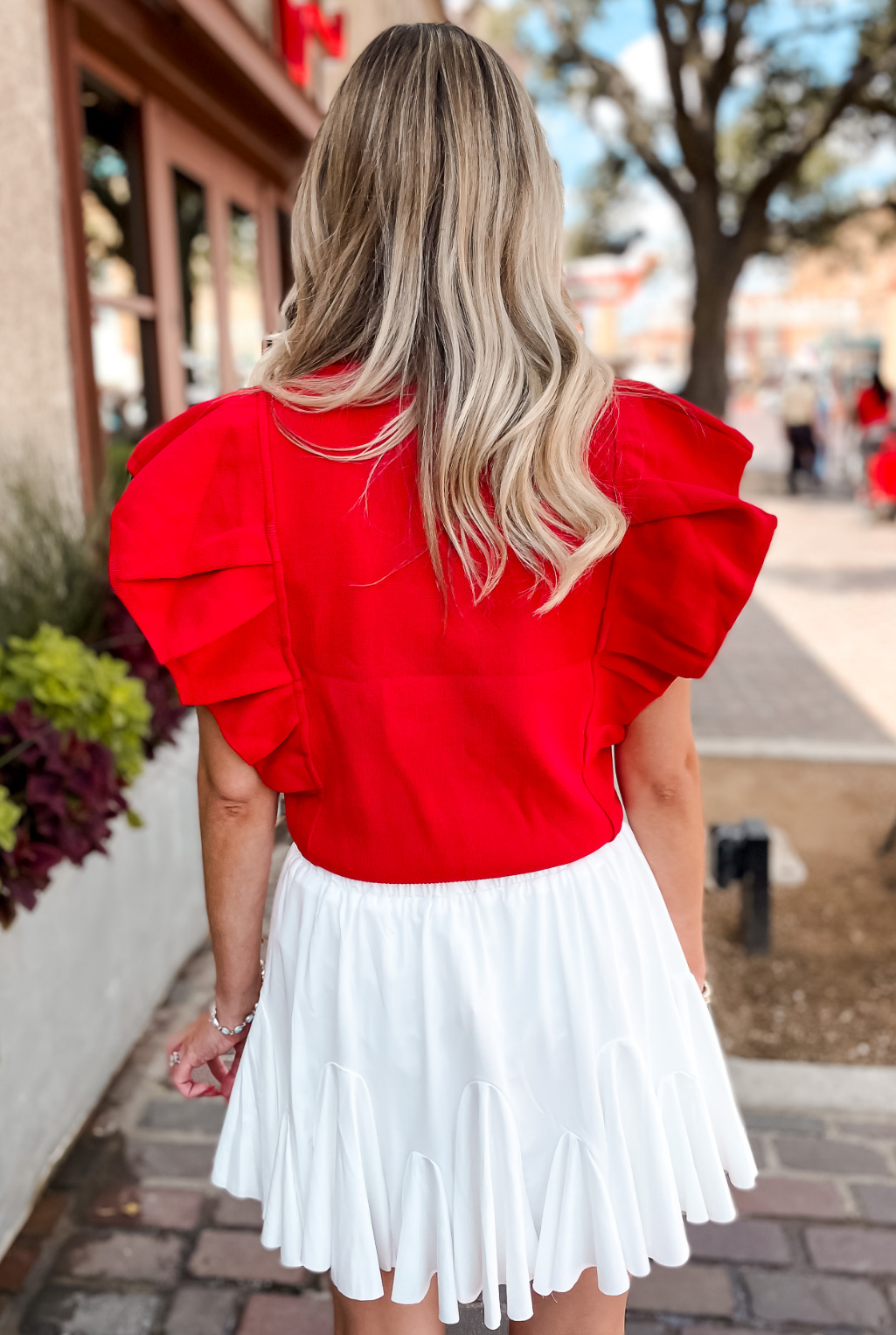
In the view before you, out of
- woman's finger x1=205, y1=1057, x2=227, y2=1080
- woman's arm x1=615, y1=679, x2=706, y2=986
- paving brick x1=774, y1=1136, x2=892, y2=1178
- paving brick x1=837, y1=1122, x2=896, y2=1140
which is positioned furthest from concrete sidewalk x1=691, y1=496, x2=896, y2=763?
woman's finger x1=205, y1=1057, x2=227, y2=1080

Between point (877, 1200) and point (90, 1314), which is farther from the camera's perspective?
point (877, 1200)

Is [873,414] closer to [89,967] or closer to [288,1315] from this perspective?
[89,967]

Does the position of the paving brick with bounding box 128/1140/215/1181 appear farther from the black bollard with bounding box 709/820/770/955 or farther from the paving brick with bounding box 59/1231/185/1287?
the black bollard with bounding box 709/820/770/955

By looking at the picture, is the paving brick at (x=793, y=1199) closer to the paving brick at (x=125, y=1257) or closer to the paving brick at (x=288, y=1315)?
the paving brick at (x=288, y=1315)

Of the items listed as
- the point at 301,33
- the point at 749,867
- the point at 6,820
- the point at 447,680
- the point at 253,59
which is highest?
the point at 301,33

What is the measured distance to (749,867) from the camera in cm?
369

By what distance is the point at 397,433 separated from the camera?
1250 mm

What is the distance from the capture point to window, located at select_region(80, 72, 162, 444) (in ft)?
15.3

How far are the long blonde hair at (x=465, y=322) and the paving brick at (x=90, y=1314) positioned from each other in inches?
71.9

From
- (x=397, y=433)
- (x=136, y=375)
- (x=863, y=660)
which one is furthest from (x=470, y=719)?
(x=863, y=660)

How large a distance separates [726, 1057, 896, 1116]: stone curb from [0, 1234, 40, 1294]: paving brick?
67.8 inches

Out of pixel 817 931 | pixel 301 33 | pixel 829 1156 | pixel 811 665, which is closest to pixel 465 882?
pixel 829 1156

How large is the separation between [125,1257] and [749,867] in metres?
2.17

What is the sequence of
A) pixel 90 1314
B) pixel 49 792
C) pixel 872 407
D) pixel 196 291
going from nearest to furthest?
pixel 90 1314
pixel 49 792
pixel 196 291
pixel 872 407
